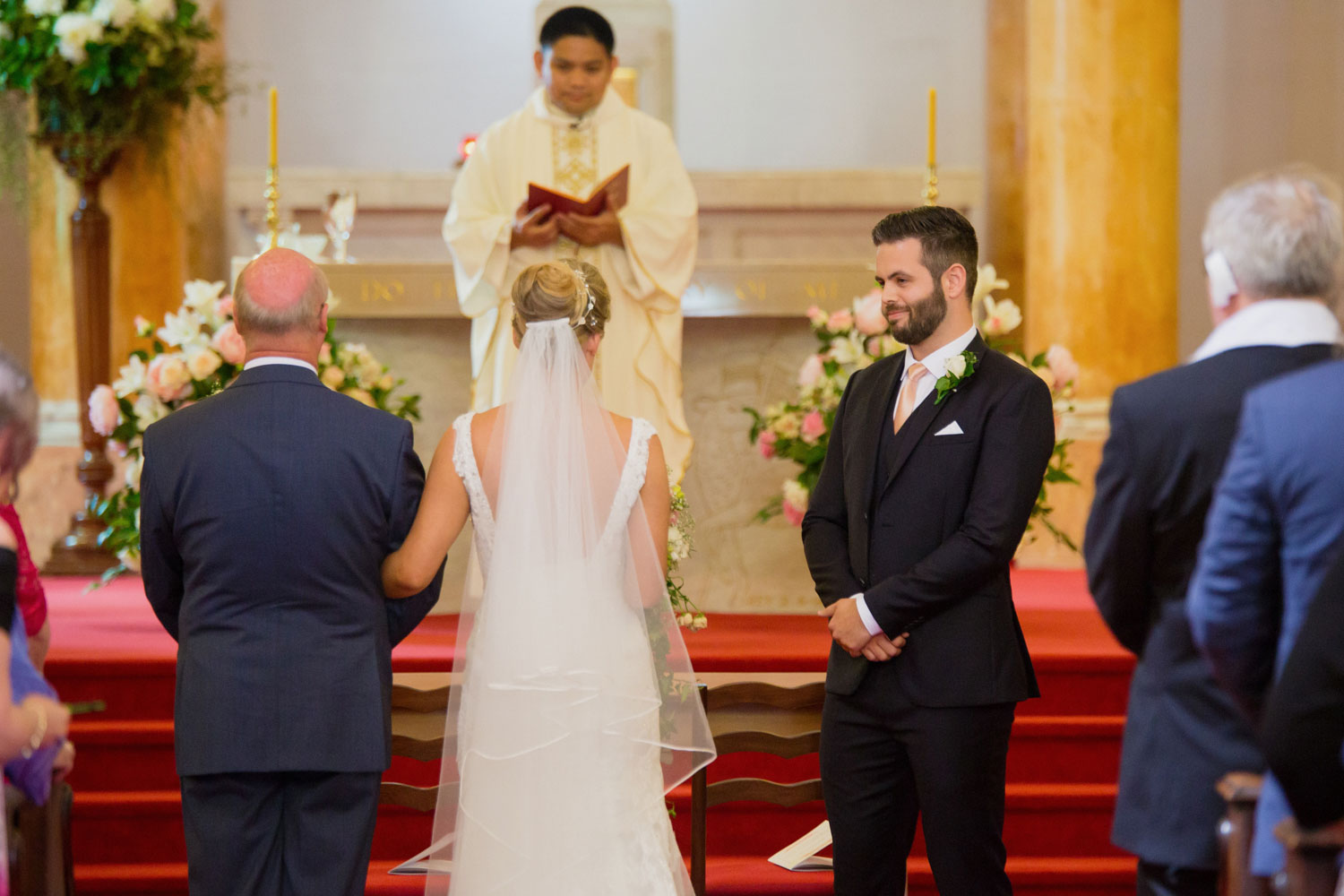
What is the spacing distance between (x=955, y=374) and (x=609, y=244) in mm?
2844

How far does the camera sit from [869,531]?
3.52m

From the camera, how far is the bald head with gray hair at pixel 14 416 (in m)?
Result: 2.31

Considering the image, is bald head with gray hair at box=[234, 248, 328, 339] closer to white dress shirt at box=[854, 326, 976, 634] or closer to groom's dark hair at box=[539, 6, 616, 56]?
white dress shirt at box=[854, 326, 976, 634]

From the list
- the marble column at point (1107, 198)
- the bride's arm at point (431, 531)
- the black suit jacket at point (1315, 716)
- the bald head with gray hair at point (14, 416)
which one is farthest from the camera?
the marble column at point (1107, 198)

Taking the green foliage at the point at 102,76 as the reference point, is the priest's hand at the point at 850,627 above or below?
below

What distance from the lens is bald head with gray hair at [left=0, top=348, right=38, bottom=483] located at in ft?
7.59

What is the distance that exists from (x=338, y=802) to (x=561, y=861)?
→ 51 centimetres

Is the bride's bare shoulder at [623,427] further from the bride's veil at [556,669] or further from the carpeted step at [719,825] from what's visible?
the carpeted step at [719,825]

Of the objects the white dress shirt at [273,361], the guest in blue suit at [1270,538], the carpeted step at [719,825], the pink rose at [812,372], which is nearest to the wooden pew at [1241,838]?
the guest in blue suit at [1270,538]

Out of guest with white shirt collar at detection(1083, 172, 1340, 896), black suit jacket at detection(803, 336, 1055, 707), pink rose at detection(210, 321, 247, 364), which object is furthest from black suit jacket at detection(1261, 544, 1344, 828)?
pink rose at detection(210, 321, 247, 364)

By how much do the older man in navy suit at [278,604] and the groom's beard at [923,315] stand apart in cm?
123

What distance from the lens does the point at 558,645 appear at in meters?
3.23

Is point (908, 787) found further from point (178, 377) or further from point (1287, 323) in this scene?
point (178, 377)

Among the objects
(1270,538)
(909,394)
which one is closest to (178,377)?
(909,394)
